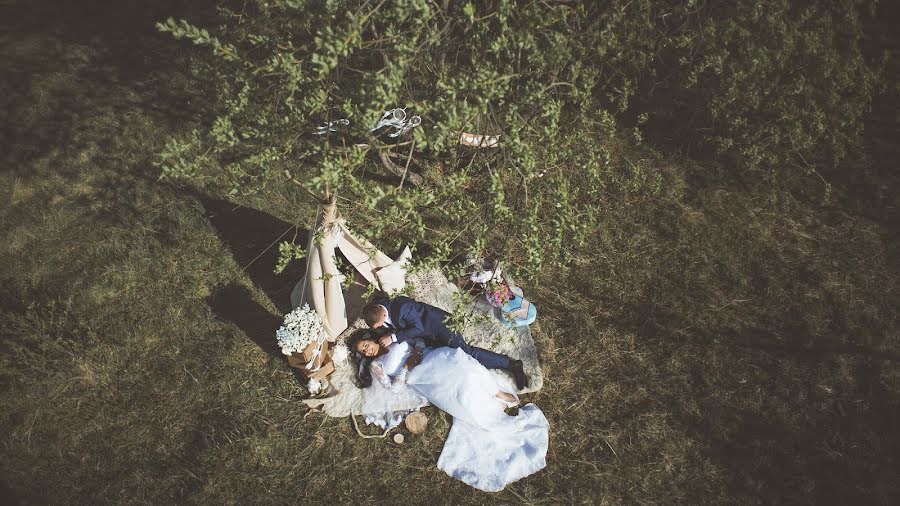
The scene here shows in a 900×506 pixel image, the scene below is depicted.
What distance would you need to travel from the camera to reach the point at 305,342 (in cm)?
531

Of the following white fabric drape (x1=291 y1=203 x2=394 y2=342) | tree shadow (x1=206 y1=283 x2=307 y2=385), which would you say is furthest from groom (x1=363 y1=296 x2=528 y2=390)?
tree shadow (x1=206 y1=283 x2=307 y2=385)

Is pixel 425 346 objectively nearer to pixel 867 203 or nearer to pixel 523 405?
pixel 523 405

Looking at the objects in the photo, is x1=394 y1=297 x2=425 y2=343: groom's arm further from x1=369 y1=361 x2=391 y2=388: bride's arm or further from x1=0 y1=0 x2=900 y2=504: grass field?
x1=0 y1=0 x2=900 y2=504: grass field

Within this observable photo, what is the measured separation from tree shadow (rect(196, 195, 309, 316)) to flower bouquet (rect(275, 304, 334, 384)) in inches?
48.4

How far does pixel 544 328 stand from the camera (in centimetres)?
Result: 654

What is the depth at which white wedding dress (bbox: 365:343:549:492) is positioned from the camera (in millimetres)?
5336

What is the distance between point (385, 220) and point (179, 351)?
3988 mm

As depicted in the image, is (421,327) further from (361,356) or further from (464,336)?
(361,356)

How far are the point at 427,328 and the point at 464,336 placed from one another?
54 cm

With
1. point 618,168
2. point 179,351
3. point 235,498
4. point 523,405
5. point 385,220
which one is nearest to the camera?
point 385,220

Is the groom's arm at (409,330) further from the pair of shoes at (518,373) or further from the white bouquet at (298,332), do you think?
the pair of shoes at (518,373)

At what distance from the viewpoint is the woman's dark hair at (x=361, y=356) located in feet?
19.6

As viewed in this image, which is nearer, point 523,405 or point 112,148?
point 523,405

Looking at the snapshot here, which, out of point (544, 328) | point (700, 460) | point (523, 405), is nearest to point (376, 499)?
point (523, 405)
